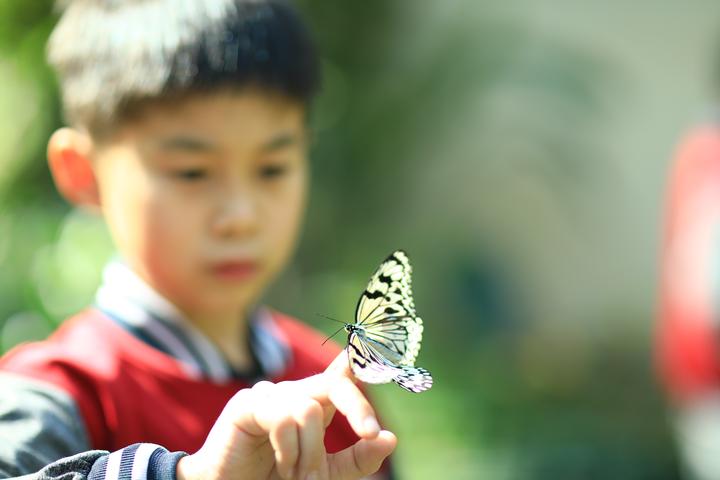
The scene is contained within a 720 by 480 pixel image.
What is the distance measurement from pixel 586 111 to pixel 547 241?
60 cm

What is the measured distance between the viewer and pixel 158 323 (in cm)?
142

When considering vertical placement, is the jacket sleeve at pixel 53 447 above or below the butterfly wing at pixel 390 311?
below

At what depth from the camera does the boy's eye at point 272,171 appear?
141 cm

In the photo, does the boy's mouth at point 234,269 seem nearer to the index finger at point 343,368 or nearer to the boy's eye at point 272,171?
the boy's eye at point 272,171

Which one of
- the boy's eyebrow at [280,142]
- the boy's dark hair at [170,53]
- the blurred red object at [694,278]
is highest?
the boy's dark hair at [170,53]

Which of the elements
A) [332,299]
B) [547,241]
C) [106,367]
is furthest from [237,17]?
[547,241]

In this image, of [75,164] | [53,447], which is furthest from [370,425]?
[75,164]

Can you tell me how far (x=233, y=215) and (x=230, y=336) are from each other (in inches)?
9.6

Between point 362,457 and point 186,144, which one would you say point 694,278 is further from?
point 362,457

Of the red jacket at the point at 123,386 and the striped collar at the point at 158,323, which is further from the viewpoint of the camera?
the striped collar at the point at 158,323

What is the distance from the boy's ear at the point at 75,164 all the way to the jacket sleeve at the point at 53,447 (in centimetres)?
37

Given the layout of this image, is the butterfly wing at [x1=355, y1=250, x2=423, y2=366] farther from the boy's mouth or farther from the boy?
the boy's mouth

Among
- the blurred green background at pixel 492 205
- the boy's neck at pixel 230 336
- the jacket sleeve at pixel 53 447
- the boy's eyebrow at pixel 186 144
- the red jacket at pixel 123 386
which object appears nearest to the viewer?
the jacket sleeve at pixel 53 447

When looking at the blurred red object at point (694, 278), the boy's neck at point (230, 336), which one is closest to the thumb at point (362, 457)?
the boy's neck at point (230, 336)
